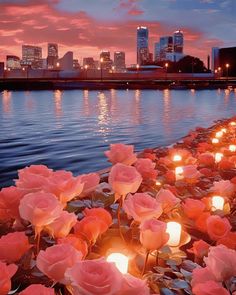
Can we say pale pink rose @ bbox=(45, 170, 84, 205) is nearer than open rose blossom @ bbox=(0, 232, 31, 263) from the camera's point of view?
No

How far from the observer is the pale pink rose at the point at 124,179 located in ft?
8.72

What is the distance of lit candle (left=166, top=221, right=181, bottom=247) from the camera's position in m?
2.90

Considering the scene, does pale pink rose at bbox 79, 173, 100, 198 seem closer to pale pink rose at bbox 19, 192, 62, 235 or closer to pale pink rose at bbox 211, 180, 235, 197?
pale pink rose at bbox 19, 192, 62, 235

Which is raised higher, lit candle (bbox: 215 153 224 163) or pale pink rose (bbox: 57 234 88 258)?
lit candle (bbox: 215 153 224 163)

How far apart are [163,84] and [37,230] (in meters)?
78.6

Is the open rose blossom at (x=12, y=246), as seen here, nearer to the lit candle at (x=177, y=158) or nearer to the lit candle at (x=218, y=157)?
the lit candle at (x=177, y=158)

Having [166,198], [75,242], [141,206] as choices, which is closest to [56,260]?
[75,242]

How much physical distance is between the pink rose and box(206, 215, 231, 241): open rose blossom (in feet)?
1.33

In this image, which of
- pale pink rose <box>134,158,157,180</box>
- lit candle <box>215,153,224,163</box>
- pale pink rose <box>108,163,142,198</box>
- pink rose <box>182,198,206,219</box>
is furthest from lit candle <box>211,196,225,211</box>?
lit candle <box>215,153,224,163</box>

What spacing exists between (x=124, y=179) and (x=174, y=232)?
0.62m

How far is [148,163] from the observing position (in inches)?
160

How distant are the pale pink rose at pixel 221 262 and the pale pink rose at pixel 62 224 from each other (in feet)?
2.79

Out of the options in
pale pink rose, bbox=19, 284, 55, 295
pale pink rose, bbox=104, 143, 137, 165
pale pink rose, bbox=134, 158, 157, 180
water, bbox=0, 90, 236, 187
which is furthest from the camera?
water, bbox=0, 90, 236, 187

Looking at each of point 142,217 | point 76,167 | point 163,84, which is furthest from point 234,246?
point 163,84
